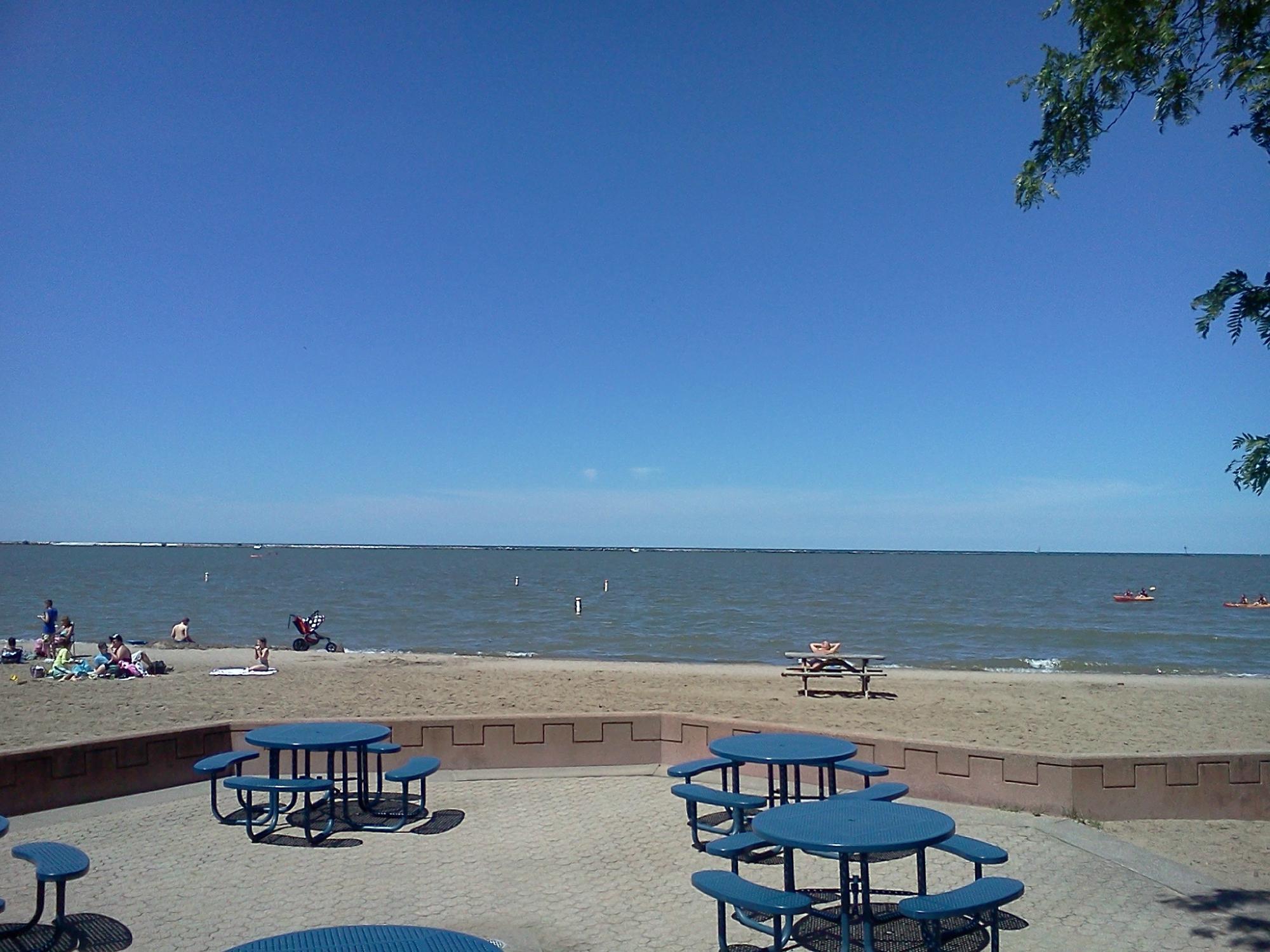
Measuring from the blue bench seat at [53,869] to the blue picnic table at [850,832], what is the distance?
342 cm

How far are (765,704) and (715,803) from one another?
32.9 feet

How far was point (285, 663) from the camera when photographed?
24.5 metres

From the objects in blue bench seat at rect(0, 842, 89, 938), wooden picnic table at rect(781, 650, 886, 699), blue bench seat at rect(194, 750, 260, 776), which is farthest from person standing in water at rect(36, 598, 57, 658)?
blue bench seat at rect(0, 842, 89, 938)

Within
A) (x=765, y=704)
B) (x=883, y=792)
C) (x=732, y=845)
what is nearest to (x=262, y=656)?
(x=765, y=704)

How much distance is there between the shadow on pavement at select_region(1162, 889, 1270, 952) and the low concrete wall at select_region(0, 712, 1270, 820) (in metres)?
1.78

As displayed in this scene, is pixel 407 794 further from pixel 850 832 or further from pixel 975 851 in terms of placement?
pixel 975 851

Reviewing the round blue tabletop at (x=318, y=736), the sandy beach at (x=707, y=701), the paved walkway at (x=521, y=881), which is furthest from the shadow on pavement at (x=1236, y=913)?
the round blue tabletop at (x=318, y=736)

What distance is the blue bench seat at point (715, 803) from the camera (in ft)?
21.8

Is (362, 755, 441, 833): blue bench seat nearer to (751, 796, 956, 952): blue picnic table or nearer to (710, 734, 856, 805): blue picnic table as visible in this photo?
(710, 734, 856, 805): blue picnic table

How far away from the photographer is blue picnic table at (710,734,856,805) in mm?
6848

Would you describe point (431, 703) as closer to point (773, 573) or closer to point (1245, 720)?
point (1245, 720)

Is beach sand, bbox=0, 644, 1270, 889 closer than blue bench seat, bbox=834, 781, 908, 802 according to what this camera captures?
No

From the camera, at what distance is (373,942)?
3.27m

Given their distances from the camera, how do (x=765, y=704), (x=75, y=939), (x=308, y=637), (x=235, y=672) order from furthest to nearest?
(x=308, y=637), (x=235, y=672), (x=765, y=704), (x=75, y=939)
